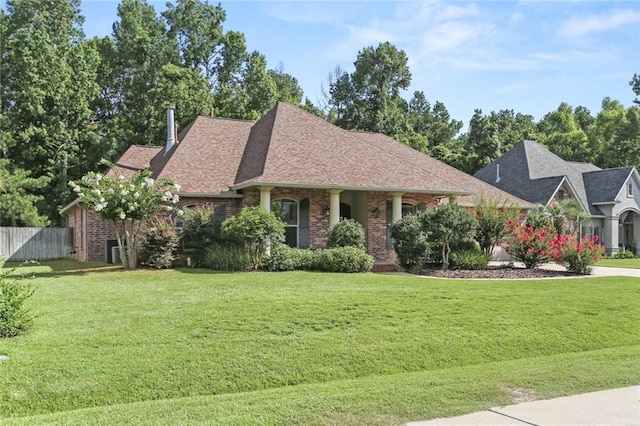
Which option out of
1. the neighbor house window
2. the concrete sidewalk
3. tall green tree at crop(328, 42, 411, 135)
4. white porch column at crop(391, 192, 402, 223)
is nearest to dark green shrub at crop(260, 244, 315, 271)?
the neighbor house window

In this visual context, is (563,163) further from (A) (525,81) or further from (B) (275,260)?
(B) (275,260)

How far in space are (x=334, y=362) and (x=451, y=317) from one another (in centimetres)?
330

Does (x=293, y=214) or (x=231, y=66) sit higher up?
(x=231, y=66)

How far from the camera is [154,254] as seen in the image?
1816 centimetres

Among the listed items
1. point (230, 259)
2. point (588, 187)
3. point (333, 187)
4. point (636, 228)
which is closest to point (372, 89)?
point (588, 187)

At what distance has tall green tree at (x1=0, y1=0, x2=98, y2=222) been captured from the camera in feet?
111

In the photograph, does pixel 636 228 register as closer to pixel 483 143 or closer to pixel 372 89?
pixel 483 143

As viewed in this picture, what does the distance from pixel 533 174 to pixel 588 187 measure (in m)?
5.09

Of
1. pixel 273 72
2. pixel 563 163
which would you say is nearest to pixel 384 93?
pixel 273 72

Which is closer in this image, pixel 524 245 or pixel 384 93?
pixel 524 245

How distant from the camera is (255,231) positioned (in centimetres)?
1716

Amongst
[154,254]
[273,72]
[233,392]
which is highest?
[273,72]

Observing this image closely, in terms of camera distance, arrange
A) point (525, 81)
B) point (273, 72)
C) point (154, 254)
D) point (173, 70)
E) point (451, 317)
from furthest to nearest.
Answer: point (273, 72)
point (173, 70)
point (154, 254)
point (525, 81)
point (451, 317)

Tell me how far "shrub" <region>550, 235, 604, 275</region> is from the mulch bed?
1.38 feet
